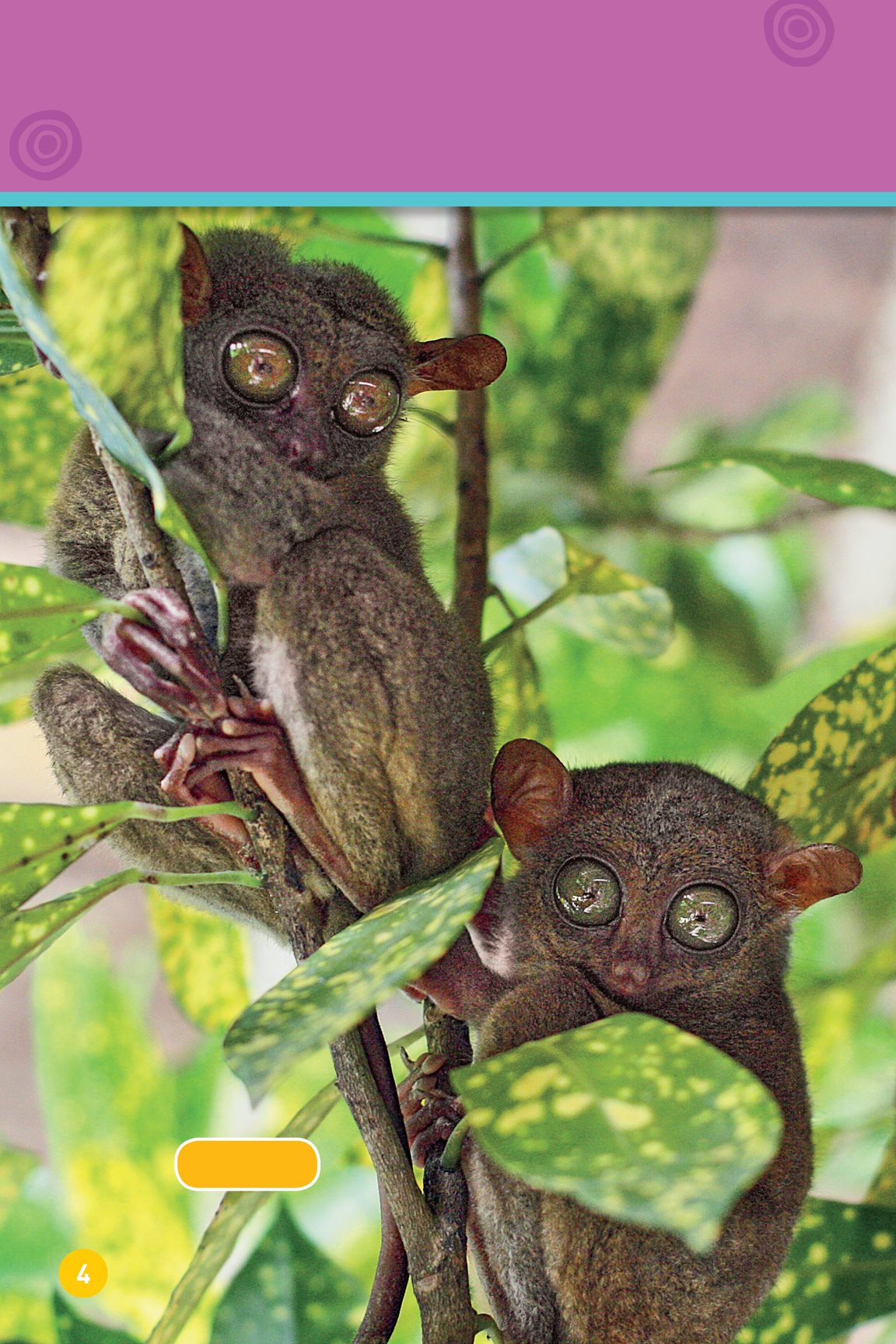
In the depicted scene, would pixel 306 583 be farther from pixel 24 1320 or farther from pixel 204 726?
pixel 24 1320

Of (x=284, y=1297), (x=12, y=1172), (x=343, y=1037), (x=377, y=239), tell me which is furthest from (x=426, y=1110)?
(x=377, y=239)

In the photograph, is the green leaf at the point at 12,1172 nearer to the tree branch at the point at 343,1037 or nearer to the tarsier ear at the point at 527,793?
the tree branch at the point at 343,1037

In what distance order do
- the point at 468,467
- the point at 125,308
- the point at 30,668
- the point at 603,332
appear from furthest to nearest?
the point at 603,332 → the point at 468,467 → the point at 30,668 → the point at 125,308

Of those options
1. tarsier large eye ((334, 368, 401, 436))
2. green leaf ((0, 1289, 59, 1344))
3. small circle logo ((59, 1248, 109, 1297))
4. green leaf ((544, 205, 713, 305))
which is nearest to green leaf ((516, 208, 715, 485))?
green leaf ((544, 205, 713, 305))
